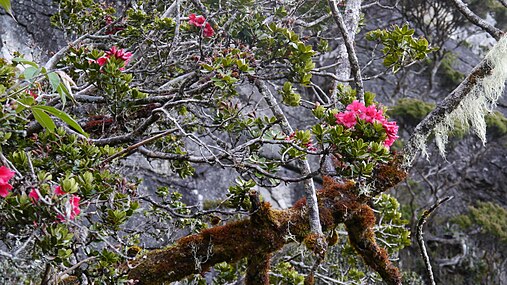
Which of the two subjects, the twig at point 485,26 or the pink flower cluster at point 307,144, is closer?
the pink flower cluster at point 307,144

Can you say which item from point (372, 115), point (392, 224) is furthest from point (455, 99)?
point (392, 224)

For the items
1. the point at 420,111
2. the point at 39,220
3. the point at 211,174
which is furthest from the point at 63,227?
the point at 420,111

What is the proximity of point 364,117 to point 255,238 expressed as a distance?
61 cm

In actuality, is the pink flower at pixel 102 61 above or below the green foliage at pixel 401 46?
below

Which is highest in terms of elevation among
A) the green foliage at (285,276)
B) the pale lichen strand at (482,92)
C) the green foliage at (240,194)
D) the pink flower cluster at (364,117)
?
the pale lichen strand at (482,92)

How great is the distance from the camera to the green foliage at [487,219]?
7.40 m

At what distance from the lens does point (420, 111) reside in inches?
297

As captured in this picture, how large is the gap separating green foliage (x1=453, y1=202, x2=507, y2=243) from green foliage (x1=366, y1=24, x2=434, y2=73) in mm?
6163

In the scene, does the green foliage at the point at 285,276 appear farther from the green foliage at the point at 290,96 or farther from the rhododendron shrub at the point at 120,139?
the green foliage at the point at 290,96

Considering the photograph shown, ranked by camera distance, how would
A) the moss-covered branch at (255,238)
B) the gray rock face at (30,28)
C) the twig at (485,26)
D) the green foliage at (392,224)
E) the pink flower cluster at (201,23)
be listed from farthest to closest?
the gray rock face at (30,28) → the green foliage at (392,224) → the pink flower cluster at (201,23) → the twig at (485,26) → the moss-covered branch at (255,238)

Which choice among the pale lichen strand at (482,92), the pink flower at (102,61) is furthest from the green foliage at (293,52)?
the pink flower at (102,61)

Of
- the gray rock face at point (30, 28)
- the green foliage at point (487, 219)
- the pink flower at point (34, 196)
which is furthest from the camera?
the green foliage at point (487, 219)

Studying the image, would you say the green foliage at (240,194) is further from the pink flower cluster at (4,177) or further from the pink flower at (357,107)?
the pink flower cluster at (4,177)

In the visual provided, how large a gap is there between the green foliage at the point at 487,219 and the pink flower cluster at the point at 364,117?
21.7 feet
